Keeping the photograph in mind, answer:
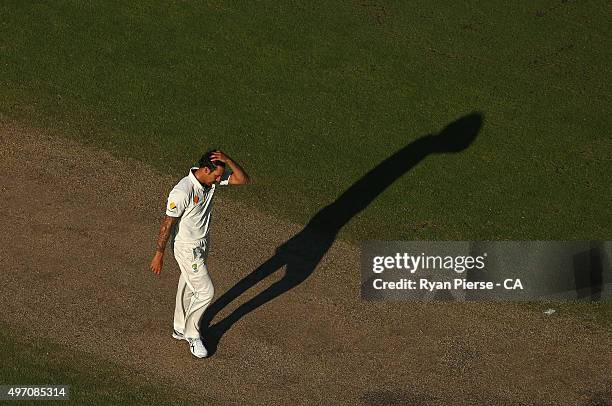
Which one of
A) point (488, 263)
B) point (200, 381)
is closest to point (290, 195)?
point (488, 263)

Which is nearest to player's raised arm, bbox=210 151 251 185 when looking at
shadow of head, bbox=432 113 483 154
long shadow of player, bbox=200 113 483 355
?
long shadow of player, bbox=200 113 483 355

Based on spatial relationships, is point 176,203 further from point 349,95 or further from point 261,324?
point 349,95

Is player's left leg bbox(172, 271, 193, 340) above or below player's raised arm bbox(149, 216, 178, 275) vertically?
below

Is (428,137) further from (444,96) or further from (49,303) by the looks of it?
(49,303)

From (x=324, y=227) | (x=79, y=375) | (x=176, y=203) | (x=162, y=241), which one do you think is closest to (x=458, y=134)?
(x=324, y=227)

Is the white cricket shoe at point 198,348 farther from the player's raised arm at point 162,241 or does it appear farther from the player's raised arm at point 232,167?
the player's raised arm at point 232,167

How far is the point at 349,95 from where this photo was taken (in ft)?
67.5

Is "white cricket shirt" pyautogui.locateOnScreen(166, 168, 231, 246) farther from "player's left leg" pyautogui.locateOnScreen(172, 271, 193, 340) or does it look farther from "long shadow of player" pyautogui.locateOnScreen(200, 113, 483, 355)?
"long shadow of player" pyautogui.locateOnScreen(200, 113, 483, 355)

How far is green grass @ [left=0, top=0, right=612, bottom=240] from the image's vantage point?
60.1 ft

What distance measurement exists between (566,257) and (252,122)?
20.9 feet

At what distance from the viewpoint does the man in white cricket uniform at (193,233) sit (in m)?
13.8

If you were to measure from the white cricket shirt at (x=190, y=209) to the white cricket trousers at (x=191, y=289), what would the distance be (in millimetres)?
133

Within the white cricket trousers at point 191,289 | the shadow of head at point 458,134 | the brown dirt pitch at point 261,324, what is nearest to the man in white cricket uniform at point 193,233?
the white cricket trousers at point 191,289

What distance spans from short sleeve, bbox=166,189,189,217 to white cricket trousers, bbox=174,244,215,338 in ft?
2.20
